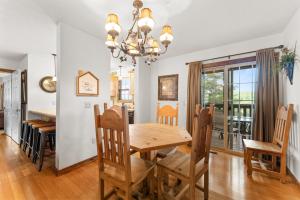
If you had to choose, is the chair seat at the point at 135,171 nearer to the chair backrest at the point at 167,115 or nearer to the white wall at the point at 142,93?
the chair backrest at the point at 167,115

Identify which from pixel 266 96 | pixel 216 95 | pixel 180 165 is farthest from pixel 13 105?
pixel 266 96

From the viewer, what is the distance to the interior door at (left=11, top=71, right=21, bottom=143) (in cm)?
409

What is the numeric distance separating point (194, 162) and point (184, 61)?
3.18m

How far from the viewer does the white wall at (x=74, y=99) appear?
93.9 inches

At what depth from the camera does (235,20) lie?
2316 millimetres

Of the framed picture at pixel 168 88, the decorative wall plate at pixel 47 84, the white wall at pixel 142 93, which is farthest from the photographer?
the white wall at pixel 142 93

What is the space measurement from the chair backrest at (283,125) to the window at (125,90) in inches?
170

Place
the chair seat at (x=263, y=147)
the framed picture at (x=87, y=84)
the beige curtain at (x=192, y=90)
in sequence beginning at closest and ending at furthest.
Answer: the chair seat at (x=263, y=147) → the framed picture at (x=87, y=84) → the beige curtain at (x=192, y=90)

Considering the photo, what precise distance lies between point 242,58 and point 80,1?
10.2ft

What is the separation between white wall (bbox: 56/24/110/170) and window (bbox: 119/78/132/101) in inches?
108

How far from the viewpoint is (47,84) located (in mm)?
3896

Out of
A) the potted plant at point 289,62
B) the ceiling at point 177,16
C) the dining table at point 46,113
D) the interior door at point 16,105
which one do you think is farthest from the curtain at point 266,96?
the interior door at point 16,105

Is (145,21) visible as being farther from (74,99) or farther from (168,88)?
(168,88)

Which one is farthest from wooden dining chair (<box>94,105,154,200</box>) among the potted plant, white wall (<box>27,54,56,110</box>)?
white wall (<box>27,54,56,110</box>)
